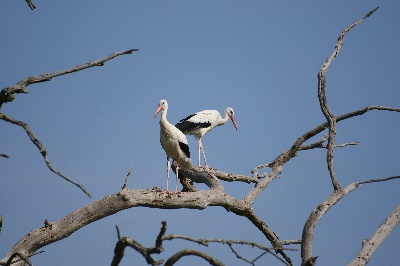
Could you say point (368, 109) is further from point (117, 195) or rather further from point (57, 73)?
point (57, 73)

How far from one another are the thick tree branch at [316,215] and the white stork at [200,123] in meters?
6.93

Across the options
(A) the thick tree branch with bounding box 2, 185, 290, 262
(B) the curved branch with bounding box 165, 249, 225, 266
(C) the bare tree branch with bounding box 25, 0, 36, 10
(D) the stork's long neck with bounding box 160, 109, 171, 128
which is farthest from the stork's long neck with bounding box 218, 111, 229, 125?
(B) the curved branch with bounding box 165, 249, 225, 266

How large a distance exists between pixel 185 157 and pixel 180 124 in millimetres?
3130

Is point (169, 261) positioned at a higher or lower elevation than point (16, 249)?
lower

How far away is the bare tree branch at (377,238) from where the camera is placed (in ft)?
15.4

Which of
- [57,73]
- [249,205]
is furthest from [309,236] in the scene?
[249,205]

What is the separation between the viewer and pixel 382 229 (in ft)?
16.1

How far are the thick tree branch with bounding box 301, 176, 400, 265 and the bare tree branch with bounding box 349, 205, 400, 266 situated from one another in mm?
330

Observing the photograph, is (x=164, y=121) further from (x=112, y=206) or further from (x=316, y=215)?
(x=316, y=215)

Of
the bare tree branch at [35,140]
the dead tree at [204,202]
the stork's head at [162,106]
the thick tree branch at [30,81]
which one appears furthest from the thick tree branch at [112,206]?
the stork's head at [162,106]

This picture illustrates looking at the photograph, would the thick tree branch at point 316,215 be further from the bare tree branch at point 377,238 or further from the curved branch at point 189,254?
the curved branch at point 189,254

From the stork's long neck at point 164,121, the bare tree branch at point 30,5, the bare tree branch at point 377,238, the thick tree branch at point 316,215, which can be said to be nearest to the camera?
the bare tree branch at point 30,5

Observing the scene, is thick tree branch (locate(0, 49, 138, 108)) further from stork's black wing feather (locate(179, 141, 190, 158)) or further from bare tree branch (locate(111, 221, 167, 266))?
stork's black wing feather (locate(179, 141, 190, 158))

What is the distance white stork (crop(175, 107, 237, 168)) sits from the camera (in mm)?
12789
